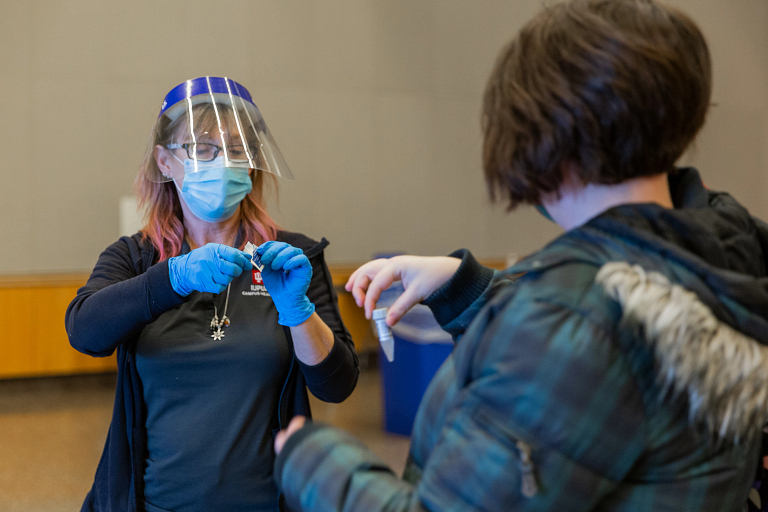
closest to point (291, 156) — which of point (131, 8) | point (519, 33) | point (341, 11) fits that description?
point (341, 11)

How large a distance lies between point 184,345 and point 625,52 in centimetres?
105

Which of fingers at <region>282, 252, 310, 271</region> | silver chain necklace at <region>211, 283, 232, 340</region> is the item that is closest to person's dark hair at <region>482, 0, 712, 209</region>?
fingers at <region>282, 252, 310, 271</region>

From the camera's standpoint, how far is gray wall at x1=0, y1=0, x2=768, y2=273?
13.3 feet

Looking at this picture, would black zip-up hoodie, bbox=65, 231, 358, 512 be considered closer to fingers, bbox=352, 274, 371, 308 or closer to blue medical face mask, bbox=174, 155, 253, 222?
blue medical face mask, bbox=174, 155, 253, 222

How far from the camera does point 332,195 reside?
4719 mm

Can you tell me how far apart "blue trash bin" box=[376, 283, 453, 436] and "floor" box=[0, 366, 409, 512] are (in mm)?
140

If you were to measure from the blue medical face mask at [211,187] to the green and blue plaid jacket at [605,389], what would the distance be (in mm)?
853

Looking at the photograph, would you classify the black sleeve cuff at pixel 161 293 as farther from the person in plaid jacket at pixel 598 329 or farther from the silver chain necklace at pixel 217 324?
the person in plaid jacket at pixel 598 329

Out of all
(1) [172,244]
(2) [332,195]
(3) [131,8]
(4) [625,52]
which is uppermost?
(3) [131,8]

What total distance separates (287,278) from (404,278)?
321 mm

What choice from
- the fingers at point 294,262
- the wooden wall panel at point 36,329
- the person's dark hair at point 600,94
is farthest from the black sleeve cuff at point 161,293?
the wooden wall panel at point 36,329

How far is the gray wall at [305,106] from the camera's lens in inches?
159

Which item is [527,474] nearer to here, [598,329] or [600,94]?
[598,329]

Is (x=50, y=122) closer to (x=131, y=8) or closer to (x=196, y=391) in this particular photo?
(x=131, y=8)
